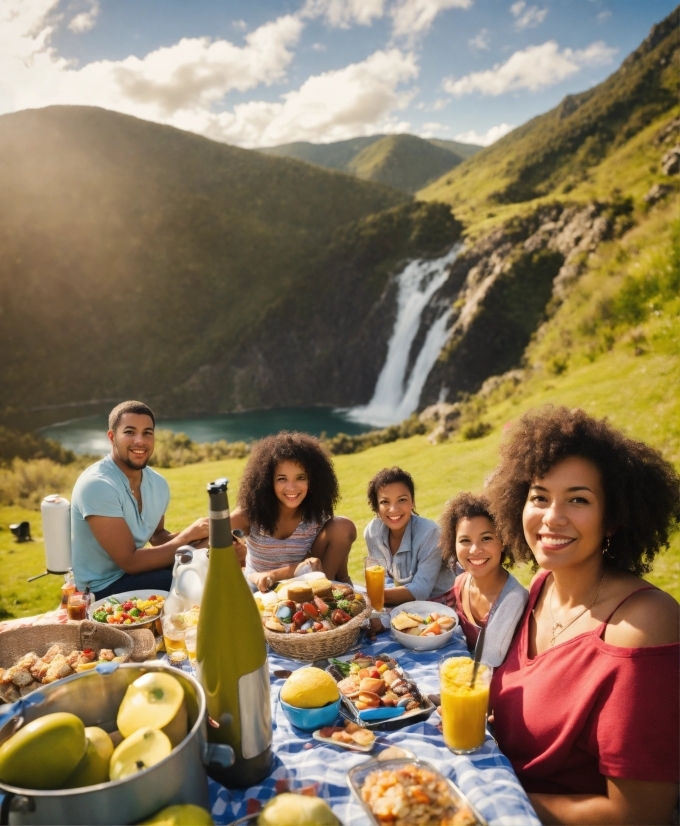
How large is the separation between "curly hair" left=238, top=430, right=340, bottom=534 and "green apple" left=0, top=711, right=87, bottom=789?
2.41 meters

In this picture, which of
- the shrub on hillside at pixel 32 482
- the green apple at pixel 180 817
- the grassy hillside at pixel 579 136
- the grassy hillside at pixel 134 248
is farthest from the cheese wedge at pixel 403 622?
the grassy hillside at pixel 134 248

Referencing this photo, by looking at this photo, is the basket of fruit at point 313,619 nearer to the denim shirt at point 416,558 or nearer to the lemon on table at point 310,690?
the lemon on table at point 310,690

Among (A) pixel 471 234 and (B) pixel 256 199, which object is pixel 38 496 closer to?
(A) pixel 471 234

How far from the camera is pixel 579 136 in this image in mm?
32594

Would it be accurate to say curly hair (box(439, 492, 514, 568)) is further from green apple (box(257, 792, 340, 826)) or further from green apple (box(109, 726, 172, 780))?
green apple (box(109, 726, 172, 780))

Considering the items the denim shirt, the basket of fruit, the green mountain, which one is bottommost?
the denim shirt

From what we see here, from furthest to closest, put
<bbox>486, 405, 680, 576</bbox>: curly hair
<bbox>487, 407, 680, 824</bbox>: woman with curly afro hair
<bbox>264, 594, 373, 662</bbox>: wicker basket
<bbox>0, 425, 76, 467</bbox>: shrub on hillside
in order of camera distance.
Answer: <bbox>0, 425, 76, 467</bbox>: shrub on hillside → <bbox>264, 594, 373, 662</bbox>: wicker basket → <bbox>486, 405, 680, 576</bbox>: curly hair → <bbox>487, 407, 680, 824</bbox>: woman with curly afro hair

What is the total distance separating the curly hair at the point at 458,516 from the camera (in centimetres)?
262

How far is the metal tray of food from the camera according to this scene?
126 cm

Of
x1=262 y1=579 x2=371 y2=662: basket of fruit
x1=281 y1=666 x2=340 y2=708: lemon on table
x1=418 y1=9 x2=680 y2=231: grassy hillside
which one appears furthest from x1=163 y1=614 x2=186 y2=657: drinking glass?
x1=418 y1=9 x2=680 y2=231: grassy hillside

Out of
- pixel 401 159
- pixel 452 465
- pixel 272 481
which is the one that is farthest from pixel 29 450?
pixel 401 159

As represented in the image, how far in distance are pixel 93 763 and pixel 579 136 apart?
38.4 m

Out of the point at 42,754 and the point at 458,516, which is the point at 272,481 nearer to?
the point at 458,516

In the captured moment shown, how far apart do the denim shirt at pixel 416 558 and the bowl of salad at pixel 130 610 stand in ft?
3.87
